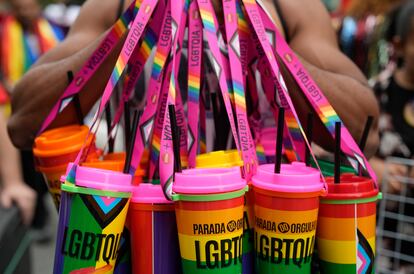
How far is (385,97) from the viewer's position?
7.88ft

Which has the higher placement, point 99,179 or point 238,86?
point 238,86

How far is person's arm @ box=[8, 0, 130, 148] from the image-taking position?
107cm

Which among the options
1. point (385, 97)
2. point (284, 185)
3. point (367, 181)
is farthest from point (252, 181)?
point (385, 97)

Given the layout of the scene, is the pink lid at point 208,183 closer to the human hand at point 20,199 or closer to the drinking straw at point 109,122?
the drinking straw at point 109,122

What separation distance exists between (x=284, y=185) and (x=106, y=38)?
438 mm

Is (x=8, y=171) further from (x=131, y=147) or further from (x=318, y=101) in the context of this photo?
(x=318, y=101)

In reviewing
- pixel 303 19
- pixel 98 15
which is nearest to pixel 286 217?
pixel 303 19

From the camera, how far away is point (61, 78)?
109 centimetres

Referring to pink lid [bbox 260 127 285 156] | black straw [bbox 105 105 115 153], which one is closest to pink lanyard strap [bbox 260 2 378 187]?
pink lid [bbox 260 127 285 156]

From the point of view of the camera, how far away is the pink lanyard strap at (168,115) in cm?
83

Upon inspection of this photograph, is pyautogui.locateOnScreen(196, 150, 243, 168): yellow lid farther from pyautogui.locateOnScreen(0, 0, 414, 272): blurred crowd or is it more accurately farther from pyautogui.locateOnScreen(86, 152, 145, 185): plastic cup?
pyautogui.locateOnScreen(0, 0, 414, 272): blurred crowd

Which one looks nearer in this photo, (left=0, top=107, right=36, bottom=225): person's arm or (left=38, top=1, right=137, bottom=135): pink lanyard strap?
(left=38, top=1, right=137, bottom=135): pink lanyard strap

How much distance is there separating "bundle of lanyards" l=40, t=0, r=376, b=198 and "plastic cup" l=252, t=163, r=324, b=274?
2.3 inches

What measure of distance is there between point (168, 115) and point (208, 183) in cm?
16
